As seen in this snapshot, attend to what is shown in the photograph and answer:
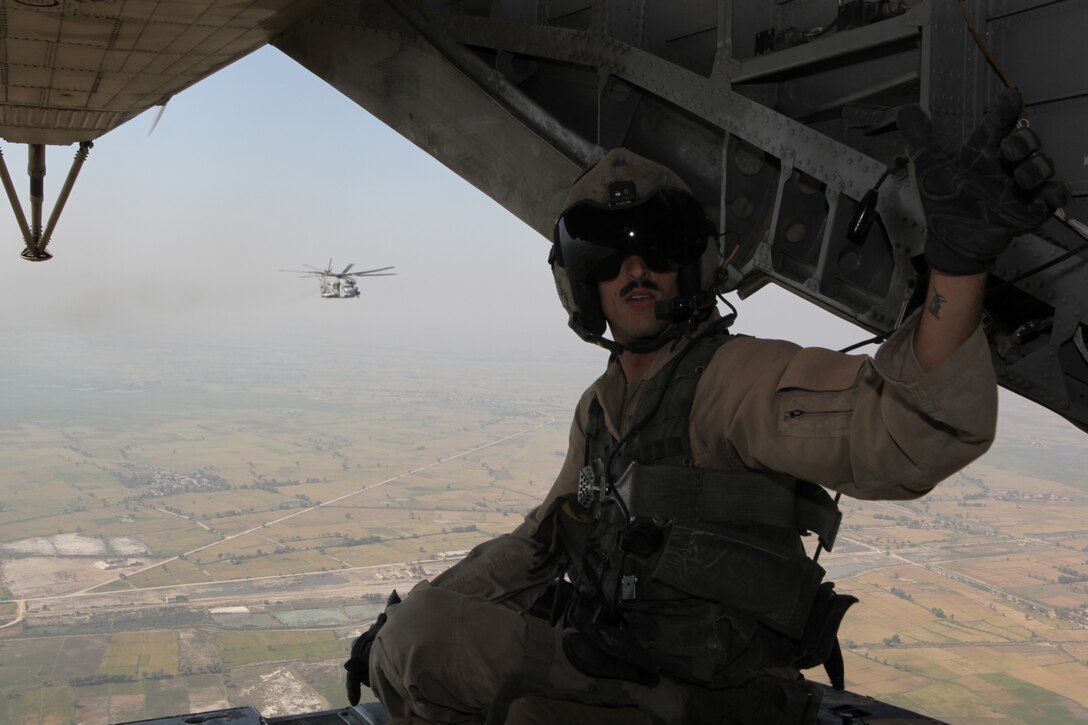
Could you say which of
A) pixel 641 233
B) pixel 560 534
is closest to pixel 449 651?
pixel 560 534

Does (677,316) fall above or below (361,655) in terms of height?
above

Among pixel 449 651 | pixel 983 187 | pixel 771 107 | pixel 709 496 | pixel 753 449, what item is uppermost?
pixel 771 107

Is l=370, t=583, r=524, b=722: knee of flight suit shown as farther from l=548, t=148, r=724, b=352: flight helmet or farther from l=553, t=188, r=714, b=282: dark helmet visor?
l=553, t=188, r=714, b=282: dark helmet visor

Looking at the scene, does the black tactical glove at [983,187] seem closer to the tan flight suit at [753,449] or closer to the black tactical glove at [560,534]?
the tan flight suit at [753,449]

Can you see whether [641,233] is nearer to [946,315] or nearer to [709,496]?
[709,496]

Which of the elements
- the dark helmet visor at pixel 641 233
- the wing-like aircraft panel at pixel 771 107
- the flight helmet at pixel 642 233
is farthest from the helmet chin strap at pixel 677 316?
the wing-like aircraft panel at pixel 771 107

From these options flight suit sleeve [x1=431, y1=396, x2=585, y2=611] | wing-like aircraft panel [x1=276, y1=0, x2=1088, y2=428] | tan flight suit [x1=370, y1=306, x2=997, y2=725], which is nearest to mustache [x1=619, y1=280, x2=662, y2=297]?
tan flight suit [x1=370, y1=306, x2=997, y2=725]

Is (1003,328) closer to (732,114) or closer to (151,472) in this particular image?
(732,114)
